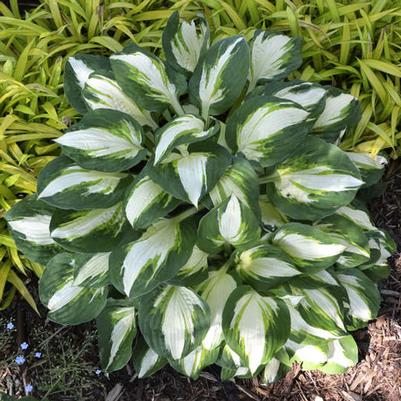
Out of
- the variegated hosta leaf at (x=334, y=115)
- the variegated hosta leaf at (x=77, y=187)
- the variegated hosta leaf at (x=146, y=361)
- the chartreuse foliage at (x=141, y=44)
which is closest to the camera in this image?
the variegated hosta leaf at (x=77, y=187)

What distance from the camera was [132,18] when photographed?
214cm

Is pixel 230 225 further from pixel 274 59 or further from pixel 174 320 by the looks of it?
pixel 274 59

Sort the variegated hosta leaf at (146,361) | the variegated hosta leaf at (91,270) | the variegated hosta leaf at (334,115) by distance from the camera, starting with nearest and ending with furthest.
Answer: the variegated hosta leaf at (91,270), the variegated hosta leaf at (334,115), the variegated hosta leaf at (146,361)

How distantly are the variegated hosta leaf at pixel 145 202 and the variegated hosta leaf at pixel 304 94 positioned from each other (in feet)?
1.39

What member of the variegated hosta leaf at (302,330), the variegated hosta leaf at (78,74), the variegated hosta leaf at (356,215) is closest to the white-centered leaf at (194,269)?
the variegated hosta leaf at (302,330)

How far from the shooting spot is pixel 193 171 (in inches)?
54.3

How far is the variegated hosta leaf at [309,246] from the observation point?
1.40 meters

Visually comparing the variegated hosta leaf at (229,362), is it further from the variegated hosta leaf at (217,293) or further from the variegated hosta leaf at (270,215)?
the variegated hosta leaf at (270,215)

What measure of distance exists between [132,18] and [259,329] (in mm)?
1275

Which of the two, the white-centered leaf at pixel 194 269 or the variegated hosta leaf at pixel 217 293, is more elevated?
the white-centered leaf at pixel 194 269

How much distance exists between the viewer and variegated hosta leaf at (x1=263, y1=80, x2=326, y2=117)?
1.54 m

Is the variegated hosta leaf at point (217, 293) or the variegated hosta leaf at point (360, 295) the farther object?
the variegated hosta leaf at point (360, 295)

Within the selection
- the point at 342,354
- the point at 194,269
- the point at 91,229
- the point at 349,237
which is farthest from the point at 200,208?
the point at 342,354

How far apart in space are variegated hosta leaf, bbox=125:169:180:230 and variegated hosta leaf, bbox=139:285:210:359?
25 cm
